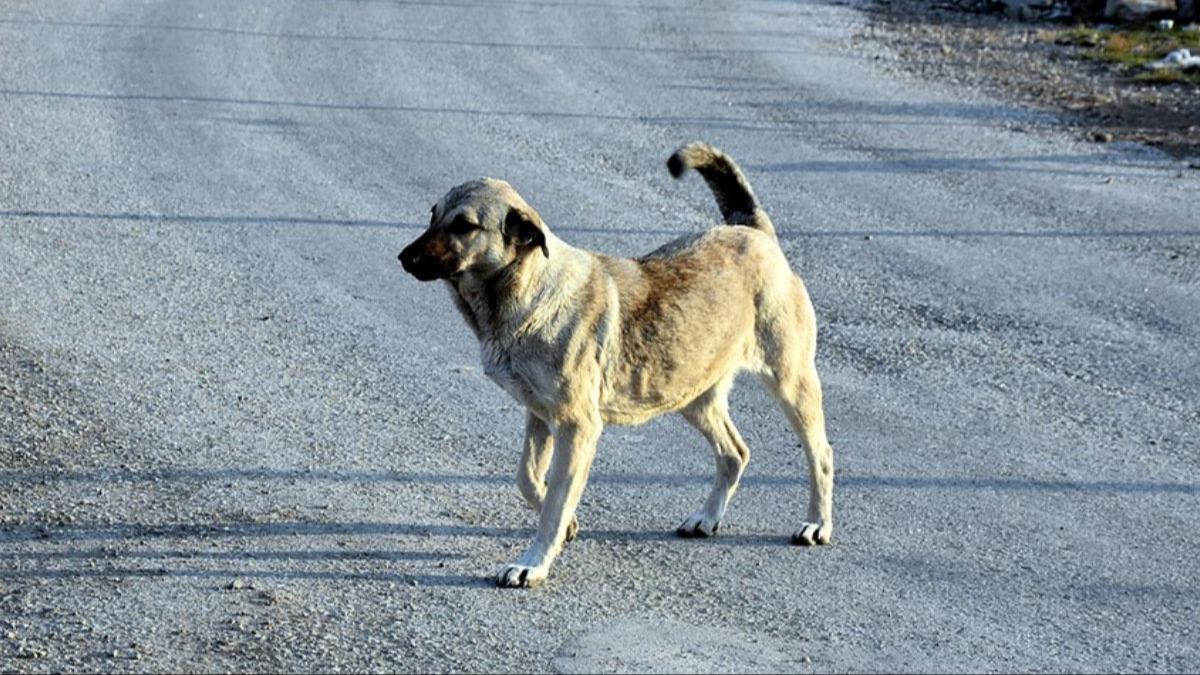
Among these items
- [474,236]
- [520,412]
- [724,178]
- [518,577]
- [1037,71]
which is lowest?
[1037,71]

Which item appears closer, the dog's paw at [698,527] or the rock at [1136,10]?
the dog's paw at [698,527]

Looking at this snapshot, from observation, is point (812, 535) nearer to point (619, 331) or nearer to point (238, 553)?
point (619, 331)

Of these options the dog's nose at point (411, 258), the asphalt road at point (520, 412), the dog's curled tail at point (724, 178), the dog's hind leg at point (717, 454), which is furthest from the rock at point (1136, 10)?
the dog's nose at point (411, 258)

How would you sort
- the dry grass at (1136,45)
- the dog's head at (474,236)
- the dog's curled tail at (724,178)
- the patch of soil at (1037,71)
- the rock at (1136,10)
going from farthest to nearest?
the rock at (1136,10) < the dry grass at (1136,45) < the patch of soil at (1037,71) < the dog's curled tail at (724,178) < the dog's head at (474,236)

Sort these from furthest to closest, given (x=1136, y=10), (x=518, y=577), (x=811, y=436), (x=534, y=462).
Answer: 1. (x=1136, y=10)
2. (x=811, y=436)
3. (x=534, y=462)
4. (x=518, y=577)

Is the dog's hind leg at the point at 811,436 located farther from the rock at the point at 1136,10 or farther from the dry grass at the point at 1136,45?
the rock at the point at 1136,10

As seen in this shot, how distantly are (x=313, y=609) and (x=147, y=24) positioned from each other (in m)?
14.6

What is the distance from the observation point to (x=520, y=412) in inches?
352

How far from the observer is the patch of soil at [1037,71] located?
15.7m

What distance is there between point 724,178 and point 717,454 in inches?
45.4

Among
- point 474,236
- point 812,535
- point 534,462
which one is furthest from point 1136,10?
point 474,236

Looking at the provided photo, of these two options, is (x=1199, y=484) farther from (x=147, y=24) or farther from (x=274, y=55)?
(x=147, y=24)

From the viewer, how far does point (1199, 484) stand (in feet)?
26.6

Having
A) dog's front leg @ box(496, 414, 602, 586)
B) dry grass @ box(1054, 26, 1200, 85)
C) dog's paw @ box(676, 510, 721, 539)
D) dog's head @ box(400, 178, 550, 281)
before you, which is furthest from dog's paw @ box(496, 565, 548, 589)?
dry grass @ box(1054, 26, 1200, 85)
